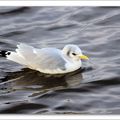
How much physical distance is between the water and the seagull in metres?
0.02

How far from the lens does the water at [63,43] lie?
2.18 m

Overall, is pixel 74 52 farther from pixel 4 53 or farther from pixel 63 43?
pixel 4 53

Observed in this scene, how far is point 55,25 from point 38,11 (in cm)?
9

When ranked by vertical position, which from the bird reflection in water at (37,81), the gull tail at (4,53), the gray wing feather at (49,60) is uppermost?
the gull tail at (4,53)

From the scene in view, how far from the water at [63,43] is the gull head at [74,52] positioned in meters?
0.02

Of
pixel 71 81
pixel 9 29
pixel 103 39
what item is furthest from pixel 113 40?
pixel 9 29

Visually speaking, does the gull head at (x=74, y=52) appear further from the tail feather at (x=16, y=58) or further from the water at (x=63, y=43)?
the tail feather at (x=16, y=58)

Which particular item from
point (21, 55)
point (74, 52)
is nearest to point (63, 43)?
point (74, 52)

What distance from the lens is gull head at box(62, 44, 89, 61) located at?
7.48 feet

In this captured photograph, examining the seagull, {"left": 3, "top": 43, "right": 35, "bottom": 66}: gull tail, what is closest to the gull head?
the seagull

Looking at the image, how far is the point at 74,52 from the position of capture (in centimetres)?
231

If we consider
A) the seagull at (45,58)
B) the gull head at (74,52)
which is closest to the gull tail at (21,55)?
the seagull at (45,58)

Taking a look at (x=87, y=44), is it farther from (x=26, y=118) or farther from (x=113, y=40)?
(x=26, y=118)

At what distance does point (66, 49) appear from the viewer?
7.51ft
